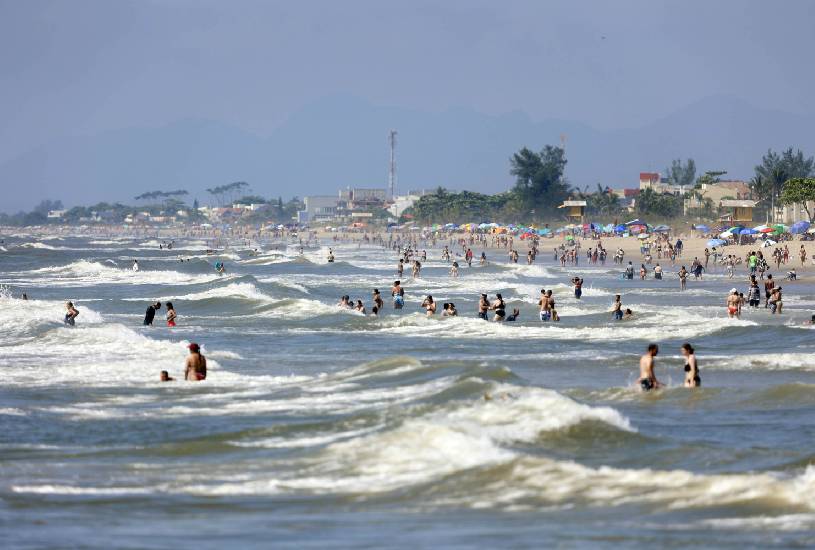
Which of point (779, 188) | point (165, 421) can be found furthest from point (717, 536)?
point (779, 188)

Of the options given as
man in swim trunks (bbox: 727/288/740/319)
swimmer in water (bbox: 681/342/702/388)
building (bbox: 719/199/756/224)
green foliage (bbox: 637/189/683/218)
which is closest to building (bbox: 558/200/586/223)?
green foliage (bbox: 637/189/683/218)

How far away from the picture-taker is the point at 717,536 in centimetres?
1124

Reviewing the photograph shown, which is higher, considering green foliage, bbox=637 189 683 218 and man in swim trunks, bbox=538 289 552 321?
green foliage, bbox=637 189 683 218

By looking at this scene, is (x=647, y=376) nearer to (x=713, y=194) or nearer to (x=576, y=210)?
(x=713, y=194)

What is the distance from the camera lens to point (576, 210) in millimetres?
142375

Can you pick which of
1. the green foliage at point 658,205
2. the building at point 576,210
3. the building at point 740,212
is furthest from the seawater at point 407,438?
the building at point 576,210

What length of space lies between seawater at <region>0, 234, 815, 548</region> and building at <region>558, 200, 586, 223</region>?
348 feet

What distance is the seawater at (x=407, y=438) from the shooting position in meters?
11.8

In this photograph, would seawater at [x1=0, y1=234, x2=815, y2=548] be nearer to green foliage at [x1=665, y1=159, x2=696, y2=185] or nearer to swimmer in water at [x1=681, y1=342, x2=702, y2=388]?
swimmer in water at [x1=681, y1=342, x2=702, y2=388]

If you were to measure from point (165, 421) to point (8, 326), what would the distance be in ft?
54.0

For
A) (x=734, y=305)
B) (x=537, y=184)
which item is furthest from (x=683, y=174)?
(x=734, y=305)

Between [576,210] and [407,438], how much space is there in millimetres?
128762

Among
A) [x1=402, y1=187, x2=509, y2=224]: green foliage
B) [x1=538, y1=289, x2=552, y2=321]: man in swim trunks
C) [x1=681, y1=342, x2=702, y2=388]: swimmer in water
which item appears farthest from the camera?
[x1=402, y1=187, x2=509, y2=224]: green foliage

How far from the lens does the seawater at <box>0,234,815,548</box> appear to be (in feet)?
38.6
